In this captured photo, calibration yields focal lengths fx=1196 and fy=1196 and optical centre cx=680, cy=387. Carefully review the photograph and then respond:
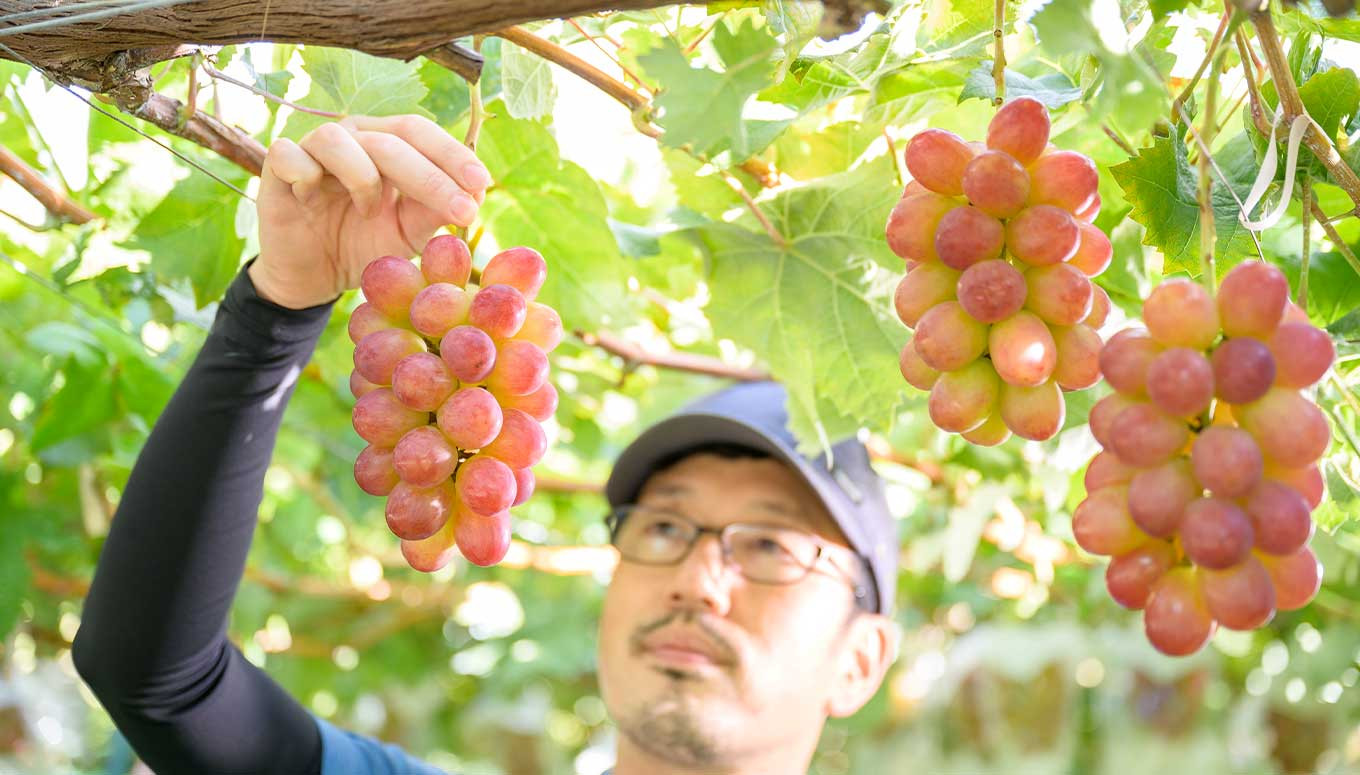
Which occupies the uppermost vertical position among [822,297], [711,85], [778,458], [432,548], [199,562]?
[711,85]

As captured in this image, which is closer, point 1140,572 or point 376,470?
point 1140,572

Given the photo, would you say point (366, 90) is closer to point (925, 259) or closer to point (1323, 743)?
point (925, 259)

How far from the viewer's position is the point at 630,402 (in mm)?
2176

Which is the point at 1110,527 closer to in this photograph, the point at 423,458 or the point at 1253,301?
the point at 1253,301

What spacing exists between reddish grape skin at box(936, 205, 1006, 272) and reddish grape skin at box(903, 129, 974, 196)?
1.4 inches

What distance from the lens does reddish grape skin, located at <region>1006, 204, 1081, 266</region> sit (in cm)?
58

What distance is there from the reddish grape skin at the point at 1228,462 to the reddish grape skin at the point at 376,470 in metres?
0.41

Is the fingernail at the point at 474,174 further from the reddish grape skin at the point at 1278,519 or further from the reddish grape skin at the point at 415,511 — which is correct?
the reddish grape skin at the point at 1278,519

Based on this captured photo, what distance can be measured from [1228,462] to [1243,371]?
0.13ft

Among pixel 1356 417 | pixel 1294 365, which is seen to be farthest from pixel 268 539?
pixel 1294 365

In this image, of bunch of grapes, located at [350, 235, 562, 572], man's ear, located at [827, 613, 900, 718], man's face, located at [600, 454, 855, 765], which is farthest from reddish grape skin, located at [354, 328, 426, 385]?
man's ear, located at [827, 613, 900, 718]

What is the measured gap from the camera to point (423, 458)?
0.63m

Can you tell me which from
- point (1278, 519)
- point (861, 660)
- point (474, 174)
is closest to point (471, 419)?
point (474, 174)

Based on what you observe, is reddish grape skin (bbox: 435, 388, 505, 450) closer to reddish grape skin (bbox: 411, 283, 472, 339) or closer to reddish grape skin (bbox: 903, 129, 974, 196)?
reddish grape skin (bbox: 411, 283, 472, 339)
